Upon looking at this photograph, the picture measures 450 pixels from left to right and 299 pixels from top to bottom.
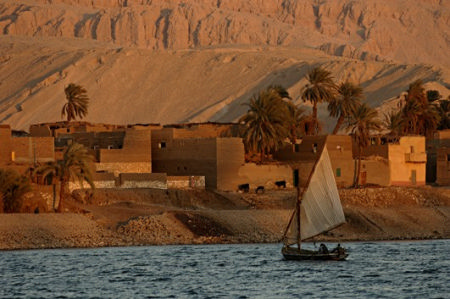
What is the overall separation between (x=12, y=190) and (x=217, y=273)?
18.4 metres

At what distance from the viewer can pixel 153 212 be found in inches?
2744

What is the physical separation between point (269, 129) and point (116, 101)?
90752 mm

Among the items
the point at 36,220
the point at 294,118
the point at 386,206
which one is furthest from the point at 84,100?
the point at 36,220

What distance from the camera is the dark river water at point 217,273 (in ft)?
153

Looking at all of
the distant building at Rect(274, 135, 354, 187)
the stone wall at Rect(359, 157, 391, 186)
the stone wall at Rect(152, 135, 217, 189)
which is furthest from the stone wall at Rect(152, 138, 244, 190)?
the stone wall at Rect(359, 157, 391, 186)

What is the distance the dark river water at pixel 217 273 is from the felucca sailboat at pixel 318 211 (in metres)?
0.63

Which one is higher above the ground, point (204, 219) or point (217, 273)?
point (204, 219)

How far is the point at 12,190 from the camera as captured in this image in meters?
67.3

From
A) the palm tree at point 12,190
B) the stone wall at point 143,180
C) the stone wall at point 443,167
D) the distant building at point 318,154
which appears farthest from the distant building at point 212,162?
the palm tree at point 12,190

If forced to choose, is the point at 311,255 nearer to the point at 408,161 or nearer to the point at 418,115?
the point at 408,161

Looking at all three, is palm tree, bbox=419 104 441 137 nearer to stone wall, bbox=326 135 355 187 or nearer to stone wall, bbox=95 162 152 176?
stone wall, bbox=326 135 355 187


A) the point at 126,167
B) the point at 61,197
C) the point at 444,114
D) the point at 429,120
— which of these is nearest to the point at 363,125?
the point at 429,120

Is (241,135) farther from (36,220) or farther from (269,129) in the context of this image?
(36,220)

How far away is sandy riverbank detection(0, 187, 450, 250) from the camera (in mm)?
63781
